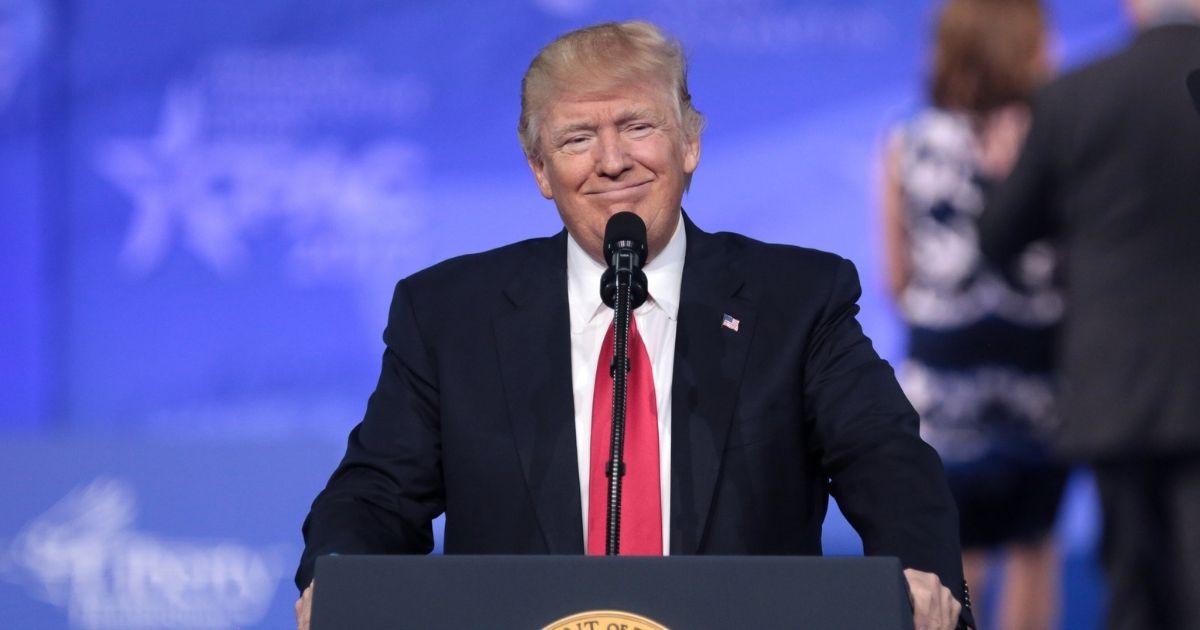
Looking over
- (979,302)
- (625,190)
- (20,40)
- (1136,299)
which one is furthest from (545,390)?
(20,40)

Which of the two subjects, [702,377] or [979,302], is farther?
[979,302]

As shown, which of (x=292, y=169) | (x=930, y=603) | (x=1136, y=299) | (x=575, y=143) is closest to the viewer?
(x=930, y=603)

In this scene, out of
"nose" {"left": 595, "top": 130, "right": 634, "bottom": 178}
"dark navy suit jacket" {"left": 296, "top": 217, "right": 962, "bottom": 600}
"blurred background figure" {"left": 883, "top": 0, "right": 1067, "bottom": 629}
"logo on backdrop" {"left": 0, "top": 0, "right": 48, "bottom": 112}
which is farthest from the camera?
"logo on backdrop" {"left": 0, "top": 0, "right": 48, "bottom": 112}

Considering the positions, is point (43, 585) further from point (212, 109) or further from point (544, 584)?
point (544, 584)

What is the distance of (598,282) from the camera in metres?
2.05

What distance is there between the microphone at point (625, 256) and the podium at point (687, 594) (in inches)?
14.9

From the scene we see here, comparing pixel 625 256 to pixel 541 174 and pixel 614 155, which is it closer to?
pixel 614 155

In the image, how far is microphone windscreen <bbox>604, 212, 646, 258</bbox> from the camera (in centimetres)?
169

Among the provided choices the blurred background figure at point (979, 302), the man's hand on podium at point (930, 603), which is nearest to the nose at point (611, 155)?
the man's hand on podium at point (930, 603)

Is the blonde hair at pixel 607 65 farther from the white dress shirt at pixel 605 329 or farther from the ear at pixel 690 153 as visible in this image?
the white dress shirt at pixel 605 329

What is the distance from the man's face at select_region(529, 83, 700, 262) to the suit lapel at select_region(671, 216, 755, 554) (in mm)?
101

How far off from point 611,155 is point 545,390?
30cm

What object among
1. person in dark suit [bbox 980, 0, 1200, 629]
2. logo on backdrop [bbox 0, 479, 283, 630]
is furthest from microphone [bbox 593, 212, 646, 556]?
logo on backdrop [bbox 0, 479, 283, 630]

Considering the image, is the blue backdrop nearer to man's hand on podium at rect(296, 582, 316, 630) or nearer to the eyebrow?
the eyebrow
